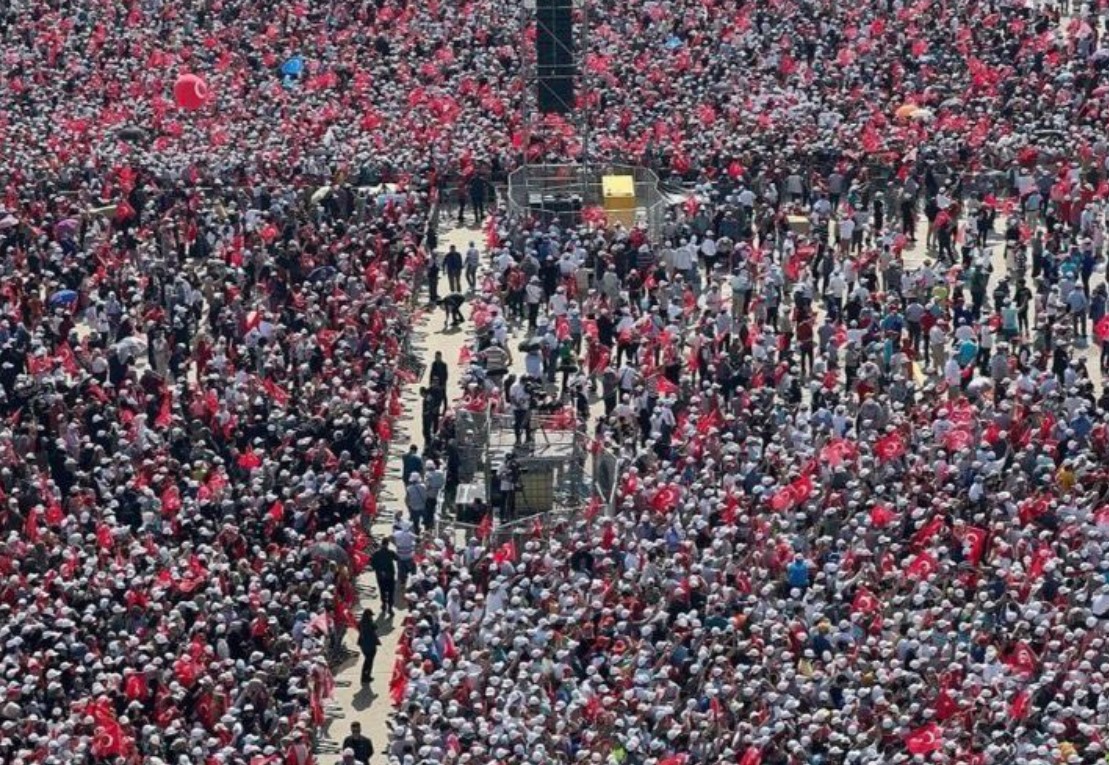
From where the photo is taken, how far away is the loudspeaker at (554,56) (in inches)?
3041

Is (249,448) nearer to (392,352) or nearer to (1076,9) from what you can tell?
(392,352)

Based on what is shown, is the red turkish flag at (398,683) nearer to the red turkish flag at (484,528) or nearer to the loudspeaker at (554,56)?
the red turkish flag at (484,528)

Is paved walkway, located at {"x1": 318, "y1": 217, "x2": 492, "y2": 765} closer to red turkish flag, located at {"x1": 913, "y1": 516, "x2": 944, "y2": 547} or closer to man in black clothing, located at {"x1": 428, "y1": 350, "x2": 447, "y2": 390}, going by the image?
man in black clothing, located at {"x1": 428, "y1": 350, "x2": 447, "y2": 390}

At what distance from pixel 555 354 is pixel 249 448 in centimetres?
655

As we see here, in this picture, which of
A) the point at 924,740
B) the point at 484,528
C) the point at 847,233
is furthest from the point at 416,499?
the point at 847,233

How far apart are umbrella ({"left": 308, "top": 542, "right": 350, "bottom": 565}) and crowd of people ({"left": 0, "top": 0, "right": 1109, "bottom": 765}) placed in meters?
0.16

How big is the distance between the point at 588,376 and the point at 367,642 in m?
11.4

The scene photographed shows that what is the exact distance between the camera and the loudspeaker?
77.2 metres

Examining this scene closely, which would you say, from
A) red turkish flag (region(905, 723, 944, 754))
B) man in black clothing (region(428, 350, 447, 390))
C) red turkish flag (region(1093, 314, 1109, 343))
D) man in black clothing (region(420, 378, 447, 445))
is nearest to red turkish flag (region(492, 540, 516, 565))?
man in black clothing (region(420, 378, 447, 445))

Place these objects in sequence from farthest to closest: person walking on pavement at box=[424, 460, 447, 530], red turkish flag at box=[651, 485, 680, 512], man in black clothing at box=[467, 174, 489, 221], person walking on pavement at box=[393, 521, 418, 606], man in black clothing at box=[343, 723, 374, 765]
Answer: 1. man in black clothing at box=[467, 174, 489, 221]
2. person walking on pavement at box=[424, 460, 447, 530]
3. person walking on pavement at box=[393, 521, 418, 606]
4. red turkish flag at box=[651, 485, 680, 512]
5. man in black clothing at box=[343, 723, 374, 765]

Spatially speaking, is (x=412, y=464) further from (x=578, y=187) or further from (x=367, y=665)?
(x=578, y=187)

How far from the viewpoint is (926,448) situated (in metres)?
56.5

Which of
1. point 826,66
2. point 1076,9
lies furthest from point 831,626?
point 1076,9

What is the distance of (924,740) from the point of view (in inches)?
1847
